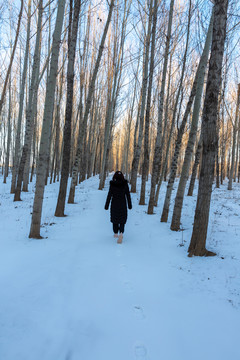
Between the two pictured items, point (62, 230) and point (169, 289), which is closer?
point (169, 289)

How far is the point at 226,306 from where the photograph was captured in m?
2.78

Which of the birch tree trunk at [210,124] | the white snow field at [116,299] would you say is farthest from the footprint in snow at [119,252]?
the birch tree trunk at [210,124]

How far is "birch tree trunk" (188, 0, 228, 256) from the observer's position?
4.07 metres

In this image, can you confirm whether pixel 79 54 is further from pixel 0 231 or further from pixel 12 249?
pixel 12 249

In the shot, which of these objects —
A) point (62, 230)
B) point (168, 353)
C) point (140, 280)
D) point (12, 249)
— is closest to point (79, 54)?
point (62, 230)

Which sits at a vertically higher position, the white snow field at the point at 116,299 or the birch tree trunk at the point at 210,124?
the birch tree trunk at the point at 210,124

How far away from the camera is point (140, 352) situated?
201 centimetres

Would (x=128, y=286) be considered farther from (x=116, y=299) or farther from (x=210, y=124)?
(x=210, y=124)

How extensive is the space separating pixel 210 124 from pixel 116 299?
137 inches

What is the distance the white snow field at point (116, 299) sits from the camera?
2.05 metres

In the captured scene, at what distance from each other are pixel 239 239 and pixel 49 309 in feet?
14.7

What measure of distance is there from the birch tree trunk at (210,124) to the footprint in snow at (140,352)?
269 cm

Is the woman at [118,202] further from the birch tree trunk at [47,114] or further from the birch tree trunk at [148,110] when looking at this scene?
the birch tree trunk at [148,110]

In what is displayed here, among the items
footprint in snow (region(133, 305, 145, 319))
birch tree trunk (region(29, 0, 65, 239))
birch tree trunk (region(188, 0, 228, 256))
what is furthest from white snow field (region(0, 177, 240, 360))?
birch tree trunk (region(29, 0, 65, 239))
